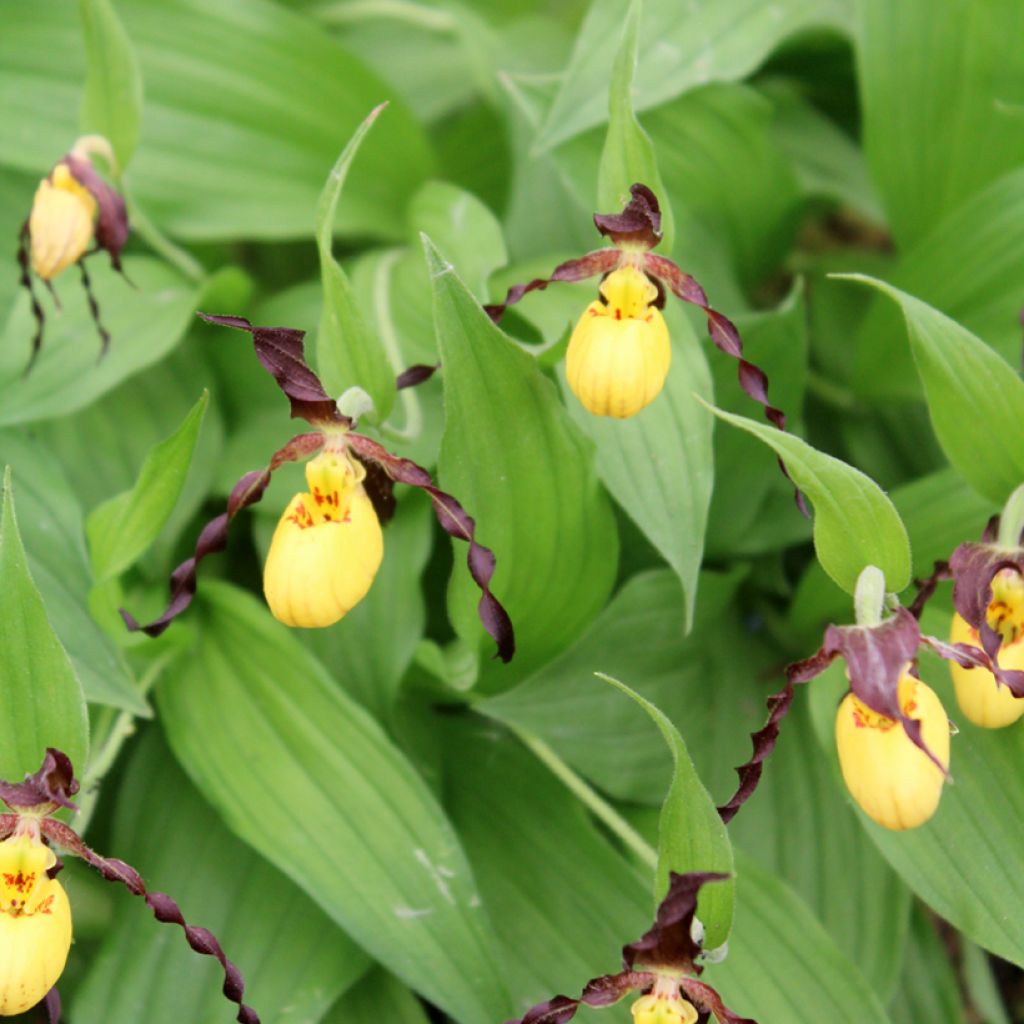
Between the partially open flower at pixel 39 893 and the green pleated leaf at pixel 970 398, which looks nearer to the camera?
the partially open flower at pixel 39 893

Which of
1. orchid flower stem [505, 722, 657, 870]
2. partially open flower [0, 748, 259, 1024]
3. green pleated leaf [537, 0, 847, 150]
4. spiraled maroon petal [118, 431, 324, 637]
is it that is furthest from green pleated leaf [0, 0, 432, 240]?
partially open flower [0, 748, 259, 1024]

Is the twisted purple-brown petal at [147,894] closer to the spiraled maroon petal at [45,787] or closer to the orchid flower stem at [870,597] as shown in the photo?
the spiraled maroon petal at [45,787]

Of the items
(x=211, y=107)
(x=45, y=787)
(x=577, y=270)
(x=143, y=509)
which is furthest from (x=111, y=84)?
(x=45, y=787)

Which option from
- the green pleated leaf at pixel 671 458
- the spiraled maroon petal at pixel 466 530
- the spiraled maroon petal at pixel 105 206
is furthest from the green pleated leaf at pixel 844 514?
the spiraled maroon petal at pixel 105 206

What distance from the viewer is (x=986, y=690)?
1370mm

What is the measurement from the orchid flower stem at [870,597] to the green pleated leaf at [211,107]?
1.25 meters

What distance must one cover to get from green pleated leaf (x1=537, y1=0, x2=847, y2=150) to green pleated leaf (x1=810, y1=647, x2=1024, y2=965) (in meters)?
0.95

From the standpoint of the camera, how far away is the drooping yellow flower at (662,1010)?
1.26 m

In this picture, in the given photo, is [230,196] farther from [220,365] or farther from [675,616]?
[675,616]

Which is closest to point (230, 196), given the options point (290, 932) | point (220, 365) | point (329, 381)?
point (220, 365)

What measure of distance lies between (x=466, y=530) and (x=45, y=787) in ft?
1.76

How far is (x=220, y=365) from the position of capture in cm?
216

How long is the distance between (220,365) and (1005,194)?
4.40 ft

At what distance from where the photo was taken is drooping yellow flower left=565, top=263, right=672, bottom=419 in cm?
135
